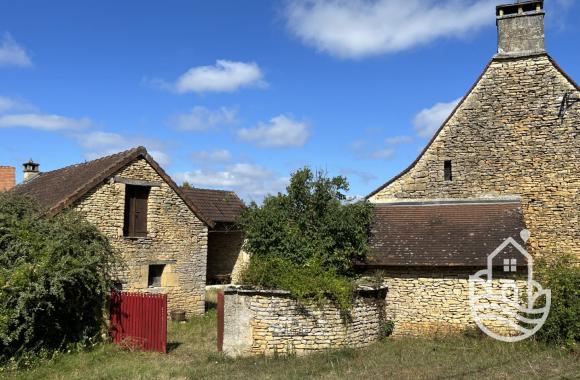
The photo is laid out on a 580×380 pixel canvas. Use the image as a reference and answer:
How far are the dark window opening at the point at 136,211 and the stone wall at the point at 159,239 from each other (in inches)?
7.3

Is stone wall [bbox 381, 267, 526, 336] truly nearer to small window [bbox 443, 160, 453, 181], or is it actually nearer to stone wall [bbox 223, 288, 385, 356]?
stone wall [bbox 223, 288, 385, 356]

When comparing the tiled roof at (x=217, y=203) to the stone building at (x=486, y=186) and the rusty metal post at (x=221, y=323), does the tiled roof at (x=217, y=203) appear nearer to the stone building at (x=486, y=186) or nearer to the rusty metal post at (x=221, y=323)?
the stone building at (x=486, y=186)

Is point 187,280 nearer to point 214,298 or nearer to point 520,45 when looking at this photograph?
point 214,298

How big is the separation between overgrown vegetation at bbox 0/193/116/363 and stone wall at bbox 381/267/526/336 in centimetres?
773

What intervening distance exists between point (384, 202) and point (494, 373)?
7.69m

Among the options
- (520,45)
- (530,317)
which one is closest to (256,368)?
(530,317)

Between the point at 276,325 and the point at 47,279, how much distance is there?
514 centimetres

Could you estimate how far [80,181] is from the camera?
15.1 metres

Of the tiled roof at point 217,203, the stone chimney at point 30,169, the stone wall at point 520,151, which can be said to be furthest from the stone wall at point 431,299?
the stone chimney at point 30,169

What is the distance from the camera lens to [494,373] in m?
9.30

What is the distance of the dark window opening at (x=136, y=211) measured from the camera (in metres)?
15.6

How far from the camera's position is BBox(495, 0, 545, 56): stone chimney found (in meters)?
15.0

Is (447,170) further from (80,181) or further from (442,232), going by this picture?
(80,181)

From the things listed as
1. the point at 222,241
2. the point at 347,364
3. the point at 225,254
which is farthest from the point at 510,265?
the point at 222,241
